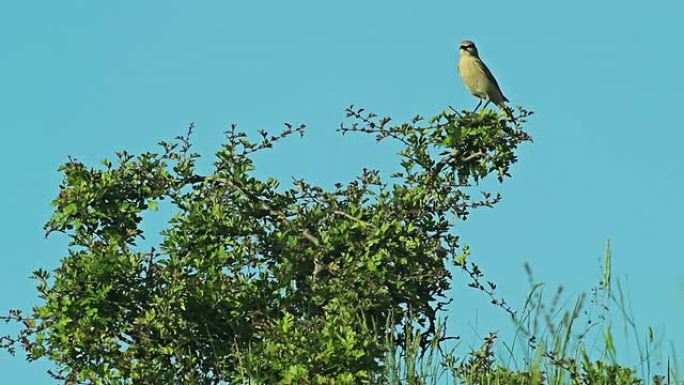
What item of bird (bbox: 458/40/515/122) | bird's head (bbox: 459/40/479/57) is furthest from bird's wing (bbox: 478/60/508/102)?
bird's head (bbox: 459/40/479/57)

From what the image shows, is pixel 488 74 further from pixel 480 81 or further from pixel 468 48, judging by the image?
pixel 468 48

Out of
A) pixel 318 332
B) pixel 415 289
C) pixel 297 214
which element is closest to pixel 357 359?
pixel 318 332

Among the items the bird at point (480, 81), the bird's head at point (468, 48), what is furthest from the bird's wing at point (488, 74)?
the bird's head at point (468, 48)

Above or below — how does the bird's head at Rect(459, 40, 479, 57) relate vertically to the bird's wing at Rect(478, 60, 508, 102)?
above

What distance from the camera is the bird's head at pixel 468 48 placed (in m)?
11.0

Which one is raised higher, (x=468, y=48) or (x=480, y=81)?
(x=468, y=48)

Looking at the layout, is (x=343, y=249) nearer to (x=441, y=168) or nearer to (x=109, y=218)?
(x=441, y=168)

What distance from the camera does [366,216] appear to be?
8633 millimetres

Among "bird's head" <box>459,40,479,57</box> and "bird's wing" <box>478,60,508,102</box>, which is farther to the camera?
"bird's head" <box>459,40,479,57</box>

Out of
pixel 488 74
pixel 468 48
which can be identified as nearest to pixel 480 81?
pixel 488 74

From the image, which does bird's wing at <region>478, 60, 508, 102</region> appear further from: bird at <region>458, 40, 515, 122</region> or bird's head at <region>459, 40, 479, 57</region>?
bird's head at <region>459, 40, 479, 57</region>

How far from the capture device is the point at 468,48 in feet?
36.1

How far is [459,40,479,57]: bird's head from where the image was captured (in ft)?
36.1

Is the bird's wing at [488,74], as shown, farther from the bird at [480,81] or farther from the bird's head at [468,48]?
the bird's head at [468,48]
